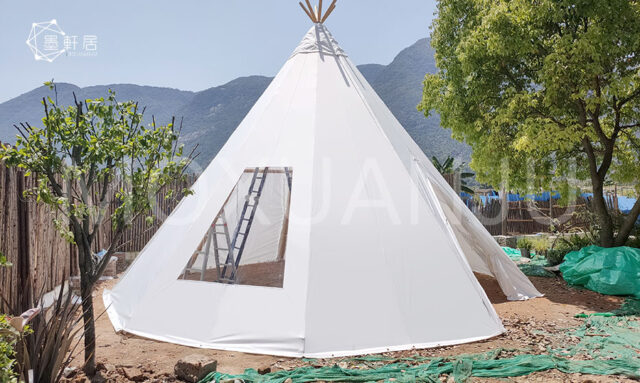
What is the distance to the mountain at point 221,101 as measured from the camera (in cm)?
4722

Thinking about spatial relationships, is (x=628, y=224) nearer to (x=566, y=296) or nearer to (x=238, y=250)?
(x=566, y=296)

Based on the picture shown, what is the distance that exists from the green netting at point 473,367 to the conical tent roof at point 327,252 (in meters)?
0.32

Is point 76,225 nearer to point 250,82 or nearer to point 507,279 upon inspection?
point 507,279

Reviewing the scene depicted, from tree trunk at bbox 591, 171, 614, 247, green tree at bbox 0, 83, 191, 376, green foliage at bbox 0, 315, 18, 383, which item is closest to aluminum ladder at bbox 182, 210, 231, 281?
green tree at bbox 0, 83, 191, 376

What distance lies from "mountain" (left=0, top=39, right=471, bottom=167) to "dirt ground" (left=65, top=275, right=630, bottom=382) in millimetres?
39514

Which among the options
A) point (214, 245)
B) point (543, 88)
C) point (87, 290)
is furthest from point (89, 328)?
point (543, 88)

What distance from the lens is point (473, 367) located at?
10.9ft

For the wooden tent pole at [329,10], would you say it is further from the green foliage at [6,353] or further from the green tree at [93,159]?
the green foliage at [6,353]

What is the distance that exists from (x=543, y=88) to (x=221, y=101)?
58974mm

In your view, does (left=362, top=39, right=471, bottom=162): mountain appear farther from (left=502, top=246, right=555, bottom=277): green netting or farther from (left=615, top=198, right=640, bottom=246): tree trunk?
(left=615, top=198, right=640, bottom=246): tree trunk

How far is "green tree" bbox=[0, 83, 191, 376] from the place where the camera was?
305 centimetres

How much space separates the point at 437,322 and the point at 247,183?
110 inches

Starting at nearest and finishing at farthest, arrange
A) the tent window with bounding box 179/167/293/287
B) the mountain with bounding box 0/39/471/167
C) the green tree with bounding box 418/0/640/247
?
the tent window with bounding box 179/167/293/287 → the green tree with bounding box 418/0/640/247 → the mountain with bounding box 0/39/471/167

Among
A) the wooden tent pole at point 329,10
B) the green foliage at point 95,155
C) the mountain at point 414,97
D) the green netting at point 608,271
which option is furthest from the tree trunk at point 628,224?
the mountain at point 414,97
